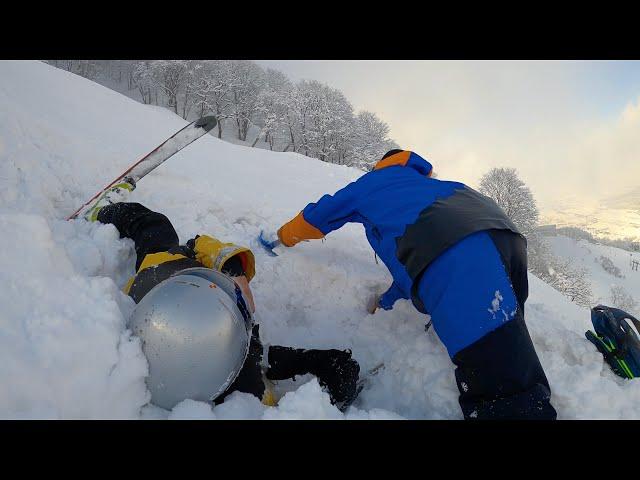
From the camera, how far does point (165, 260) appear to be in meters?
2.48

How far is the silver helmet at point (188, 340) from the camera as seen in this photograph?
5.62 ft

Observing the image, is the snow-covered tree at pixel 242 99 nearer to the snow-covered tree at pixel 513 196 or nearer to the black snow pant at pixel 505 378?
the snow-covered tree at pixel 513 196

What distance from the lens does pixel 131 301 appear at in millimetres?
2209

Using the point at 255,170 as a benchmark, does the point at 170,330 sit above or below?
above

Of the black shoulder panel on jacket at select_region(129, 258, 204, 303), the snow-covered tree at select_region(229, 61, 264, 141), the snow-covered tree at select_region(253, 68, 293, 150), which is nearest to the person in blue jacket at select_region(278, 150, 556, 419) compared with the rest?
the black shoulder panel on jacket at select_region(129, 258, 204, 303)

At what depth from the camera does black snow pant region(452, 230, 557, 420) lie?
70.9 inches

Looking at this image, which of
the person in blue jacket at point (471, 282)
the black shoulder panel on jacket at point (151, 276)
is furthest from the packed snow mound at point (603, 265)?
the black shoulder panel on jacket at point (151, 276)

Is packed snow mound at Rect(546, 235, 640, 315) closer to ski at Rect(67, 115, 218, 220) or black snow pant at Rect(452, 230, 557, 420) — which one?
black snow pant at Rect(452, 230, 557, 420)

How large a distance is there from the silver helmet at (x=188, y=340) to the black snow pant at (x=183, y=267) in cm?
23

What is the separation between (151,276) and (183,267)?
8.1 inches

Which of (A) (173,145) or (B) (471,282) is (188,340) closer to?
(B) (471,282)
